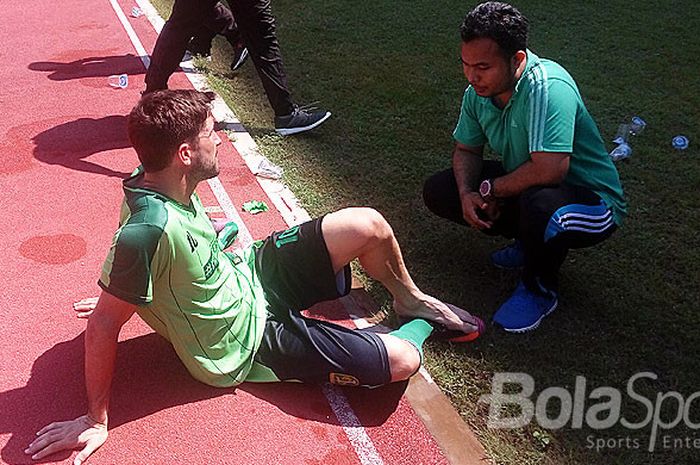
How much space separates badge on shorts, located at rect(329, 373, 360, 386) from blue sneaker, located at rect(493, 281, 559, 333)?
0.89m

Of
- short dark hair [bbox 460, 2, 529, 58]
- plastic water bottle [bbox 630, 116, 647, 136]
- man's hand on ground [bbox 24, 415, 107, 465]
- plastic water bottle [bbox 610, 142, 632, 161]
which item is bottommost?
man's hand on ground [bbox 24, 415, 107, 465]

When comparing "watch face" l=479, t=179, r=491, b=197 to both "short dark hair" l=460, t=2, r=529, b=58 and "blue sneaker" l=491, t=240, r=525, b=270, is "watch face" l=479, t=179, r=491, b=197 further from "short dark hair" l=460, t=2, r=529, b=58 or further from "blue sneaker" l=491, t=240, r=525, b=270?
"short dark hair" l=460, t=2, r=529, b=58

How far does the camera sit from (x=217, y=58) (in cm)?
705

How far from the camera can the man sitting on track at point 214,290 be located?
2.60m

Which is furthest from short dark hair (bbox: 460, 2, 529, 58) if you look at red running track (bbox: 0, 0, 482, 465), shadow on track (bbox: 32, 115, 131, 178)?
shadow on track (bbox: 32, 115, 131, 178)

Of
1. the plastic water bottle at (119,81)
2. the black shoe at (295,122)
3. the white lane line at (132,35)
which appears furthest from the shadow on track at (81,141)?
the white lane line at (132,35)

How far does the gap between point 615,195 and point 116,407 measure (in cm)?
256

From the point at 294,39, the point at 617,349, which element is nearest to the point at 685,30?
the point at 294,39

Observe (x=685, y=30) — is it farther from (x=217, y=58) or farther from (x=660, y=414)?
(x=660, y=414)

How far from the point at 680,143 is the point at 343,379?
11.5 feet

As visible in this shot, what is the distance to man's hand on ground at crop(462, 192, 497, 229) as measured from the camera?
3621 mm

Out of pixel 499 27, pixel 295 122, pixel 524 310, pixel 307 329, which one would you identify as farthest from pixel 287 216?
pixel 499 27

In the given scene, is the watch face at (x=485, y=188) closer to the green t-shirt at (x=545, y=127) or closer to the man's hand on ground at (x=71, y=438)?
the green t-shirt at (x=545, y=127)

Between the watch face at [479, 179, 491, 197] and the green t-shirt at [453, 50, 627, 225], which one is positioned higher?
the green t-shirt at [453, 50, 627, 225]
